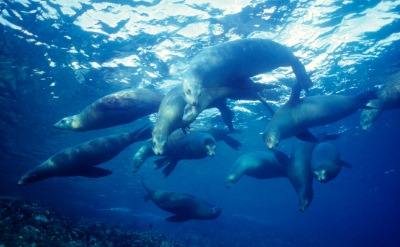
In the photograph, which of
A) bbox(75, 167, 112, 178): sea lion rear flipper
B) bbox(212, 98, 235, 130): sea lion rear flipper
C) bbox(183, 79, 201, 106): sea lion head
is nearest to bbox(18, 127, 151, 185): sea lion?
bbox(75, 167, 112, 178): sea lion rear flipper

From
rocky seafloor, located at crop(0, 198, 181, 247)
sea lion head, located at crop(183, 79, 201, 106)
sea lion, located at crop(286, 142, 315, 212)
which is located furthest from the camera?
sea lion, located at crop(286, 142, 315, 212)

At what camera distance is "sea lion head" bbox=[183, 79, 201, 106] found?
4.38 m

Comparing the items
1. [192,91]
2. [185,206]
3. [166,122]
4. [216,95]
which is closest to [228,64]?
[216,95]

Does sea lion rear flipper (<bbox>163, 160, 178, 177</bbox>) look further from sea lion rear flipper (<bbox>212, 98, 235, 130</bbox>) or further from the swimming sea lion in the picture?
sea lion rear flipper (<bbox>212, 98, 235, 130</bbox>)

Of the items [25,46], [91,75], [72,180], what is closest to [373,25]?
[91,75]

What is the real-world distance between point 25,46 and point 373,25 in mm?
15285

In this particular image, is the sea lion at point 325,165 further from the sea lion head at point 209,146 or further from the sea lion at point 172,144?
the sea lion at point 172,144

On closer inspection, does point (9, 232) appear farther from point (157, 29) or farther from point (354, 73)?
point (354, 73)

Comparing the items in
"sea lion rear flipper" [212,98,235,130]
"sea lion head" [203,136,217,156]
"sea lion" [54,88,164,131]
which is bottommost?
"sea lion head" [203,136,217,156]

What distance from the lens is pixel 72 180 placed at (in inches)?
1426

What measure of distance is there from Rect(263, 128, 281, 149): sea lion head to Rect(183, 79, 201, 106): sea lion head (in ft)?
6.55

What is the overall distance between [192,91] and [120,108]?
7.24ft

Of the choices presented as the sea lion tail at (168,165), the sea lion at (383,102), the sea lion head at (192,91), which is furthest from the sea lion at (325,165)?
the sea lion tail at (168,165)

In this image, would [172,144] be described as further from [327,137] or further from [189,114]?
[327,137]
